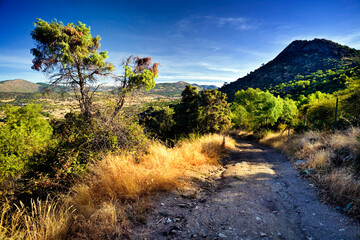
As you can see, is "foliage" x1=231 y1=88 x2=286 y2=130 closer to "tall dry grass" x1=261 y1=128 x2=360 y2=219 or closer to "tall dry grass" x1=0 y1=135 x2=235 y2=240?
"tall dry grass" x1=261 y1=128 x2=360 y2=219

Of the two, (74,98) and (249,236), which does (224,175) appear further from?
(74,98)

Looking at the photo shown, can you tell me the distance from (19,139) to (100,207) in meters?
15.7

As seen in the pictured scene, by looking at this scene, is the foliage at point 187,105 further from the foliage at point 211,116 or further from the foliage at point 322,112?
the foliage at point 322,112

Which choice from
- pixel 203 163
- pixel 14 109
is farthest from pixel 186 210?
pixel 14 109

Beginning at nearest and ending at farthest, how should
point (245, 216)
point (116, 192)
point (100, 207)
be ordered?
point (100, 207) < point (245, 216) < point (116, 192)

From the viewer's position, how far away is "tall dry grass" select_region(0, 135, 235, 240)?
1.97 meters

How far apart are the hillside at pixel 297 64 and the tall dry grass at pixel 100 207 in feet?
244

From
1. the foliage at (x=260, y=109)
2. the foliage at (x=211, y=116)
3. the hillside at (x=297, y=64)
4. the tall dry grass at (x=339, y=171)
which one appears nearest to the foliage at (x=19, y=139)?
the tall dry grass at (x=339, y=171)

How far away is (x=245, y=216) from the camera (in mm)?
2730

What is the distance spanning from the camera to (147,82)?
23.7 ft

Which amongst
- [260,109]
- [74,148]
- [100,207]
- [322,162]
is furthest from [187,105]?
[100,207]

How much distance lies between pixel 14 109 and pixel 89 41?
1883 cm

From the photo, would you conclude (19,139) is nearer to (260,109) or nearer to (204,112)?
(204,112)

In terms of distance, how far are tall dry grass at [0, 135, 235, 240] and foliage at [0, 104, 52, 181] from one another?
2505 mm
